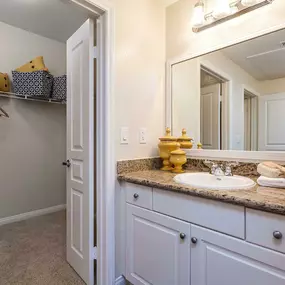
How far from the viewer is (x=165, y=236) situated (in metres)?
1.23

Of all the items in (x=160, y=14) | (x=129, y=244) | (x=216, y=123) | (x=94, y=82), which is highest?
(x=160, y=14)

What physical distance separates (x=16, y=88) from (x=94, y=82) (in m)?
1.72

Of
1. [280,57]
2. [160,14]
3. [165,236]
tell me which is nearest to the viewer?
[165,236]

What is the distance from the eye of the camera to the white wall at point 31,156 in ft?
9.02

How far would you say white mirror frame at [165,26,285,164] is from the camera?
1.35 m

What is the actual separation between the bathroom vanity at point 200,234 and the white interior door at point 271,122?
0.45 metres

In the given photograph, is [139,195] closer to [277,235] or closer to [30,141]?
[277,235]

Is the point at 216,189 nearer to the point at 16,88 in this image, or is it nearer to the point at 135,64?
the point at 135,64

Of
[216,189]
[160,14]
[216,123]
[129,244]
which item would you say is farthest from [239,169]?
[160,14]

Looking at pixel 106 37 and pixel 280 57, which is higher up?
pixel 106 37

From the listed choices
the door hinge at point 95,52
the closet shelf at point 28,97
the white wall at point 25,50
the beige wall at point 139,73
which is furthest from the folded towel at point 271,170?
the white wall at point 25,50

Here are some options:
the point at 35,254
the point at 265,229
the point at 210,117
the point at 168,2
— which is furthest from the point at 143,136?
the point at 35,254

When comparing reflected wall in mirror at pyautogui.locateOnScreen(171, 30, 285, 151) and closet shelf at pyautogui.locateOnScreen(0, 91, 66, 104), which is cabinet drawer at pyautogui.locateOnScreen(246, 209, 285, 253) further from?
closet shelf at pyautogui.locateOnScreen(0, 91, 66, 104)

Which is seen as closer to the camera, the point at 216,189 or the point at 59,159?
the point at 216,189
